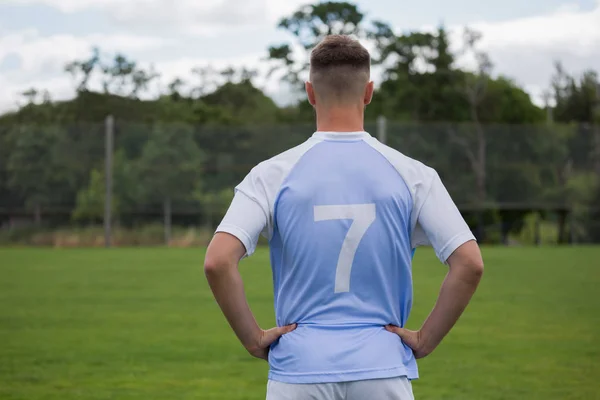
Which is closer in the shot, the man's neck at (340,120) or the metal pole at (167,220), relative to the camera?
the man's neck at (340,120)

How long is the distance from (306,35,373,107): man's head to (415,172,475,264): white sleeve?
29 centimetres

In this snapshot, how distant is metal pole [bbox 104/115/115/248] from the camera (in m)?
26.0

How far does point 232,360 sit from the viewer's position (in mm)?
7410

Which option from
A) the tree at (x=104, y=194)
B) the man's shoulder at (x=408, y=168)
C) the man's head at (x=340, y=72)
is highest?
the man's head at (x=340, y=72)

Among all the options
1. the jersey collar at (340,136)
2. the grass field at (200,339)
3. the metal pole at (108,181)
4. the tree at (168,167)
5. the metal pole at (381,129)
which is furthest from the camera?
the metal pole at (381,129)

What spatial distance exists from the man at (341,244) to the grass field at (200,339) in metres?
3.86

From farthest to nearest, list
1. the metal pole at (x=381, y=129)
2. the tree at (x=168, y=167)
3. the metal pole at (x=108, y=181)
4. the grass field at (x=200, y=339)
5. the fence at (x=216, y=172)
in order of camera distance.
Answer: the metal pole at (x=381, y=129) < the tree at (x=168, y=167) < the fence at (x=216, y=172) < the metal pole at (x=108, y=181) < the grass field at (x=200, y=339)

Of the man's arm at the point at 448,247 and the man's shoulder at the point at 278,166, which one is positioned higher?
the man's shoulder at the point at 278,166

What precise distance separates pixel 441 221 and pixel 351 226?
229 millimetres

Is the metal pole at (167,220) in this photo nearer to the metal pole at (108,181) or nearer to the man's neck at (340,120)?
the metal pole at (108,181)

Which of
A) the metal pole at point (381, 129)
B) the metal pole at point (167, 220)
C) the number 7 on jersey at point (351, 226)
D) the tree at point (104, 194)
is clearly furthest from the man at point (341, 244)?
the metal pole at point (381, 129)

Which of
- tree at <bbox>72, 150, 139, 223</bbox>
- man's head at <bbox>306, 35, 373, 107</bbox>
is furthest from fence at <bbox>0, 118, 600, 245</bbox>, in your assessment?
man's head at <bbox>306, 35, 373, 107</bbox>

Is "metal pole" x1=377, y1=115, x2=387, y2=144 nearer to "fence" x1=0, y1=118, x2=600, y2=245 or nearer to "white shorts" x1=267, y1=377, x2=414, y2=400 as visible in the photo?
"fence" x1=0, y1=118, x2=600, y2=245

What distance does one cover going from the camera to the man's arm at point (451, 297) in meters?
2.29
